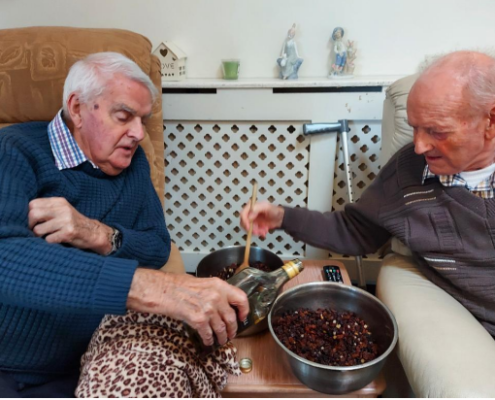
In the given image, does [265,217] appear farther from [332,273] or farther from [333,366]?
[333,366]

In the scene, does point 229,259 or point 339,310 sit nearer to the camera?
point 339,310

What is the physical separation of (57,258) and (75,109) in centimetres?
51

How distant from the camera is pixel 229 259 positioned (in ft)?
5.00

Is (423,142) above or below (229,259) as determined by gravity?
above

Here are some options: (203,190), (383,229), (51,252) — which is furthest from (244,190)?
(51,252)

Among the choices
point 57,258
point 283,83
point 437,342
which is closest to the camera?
point 57,258

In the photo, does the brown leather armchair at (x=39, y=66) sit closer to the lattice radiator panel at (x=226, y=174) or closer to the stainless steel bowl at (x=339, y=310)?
the stainless steel bowl at (x=339, y=310)

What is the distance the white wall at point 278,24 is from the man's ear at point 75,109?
890 millimetres

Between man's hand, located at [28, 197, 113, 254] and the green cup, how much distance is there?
41.0 inches

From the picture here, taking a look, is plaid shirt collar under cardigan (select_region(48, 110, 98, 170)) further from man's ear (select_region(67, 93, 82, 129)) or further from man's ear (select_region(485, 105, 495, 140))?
man's ear (select_region(485, 105, 495, 140))

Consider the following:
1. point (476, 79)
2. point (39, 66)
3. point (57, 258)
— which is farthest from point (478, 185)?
point (39, 66)

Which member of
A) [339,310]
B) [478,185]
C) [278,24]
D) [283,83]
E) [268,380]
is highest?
[278,24]

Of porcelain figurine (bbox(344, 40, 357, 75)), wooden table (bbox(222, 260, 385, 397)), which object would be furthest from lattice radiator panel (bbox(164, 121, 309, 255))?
wooden table (bbox(222, 260, 385, 397))

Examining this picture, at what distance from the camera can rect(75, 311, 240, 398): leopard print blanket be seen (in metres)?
0.88
